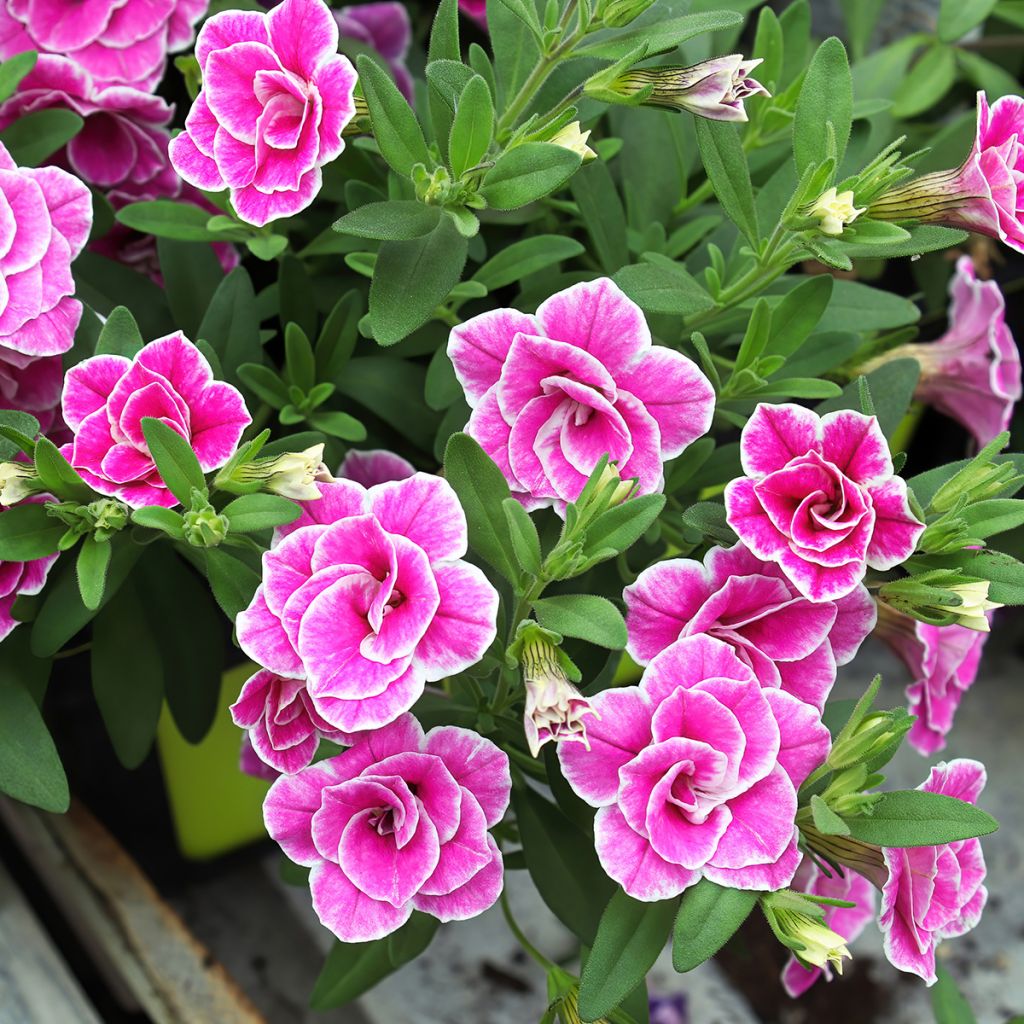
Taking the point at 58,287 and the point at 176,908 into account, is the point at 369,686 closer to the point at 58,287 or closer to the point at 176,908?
the point at 58,287

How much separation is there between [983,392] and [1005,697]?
0.80 metres

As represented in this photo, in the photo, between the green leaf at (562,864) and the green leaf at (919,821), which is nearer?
the green leaf at (919,821)

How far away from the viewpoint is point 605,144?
85cm

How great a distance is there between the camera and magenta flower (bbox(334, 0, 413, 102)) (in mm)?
945

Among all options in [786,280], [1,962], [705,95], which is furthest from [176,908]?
[705,95]

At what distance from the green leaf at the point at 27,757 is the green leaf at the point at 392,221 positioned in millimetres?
357

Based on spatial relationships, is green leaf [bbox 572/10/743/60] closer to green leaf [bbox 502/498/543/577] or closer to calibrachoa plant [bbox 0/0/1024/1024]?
calibrachoa plant [bbox 0/0/1024/1024]

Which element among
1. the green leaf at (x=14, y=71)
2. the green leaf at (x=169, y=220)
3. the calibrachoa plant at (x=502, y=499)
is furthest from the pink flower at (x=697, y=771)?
the green leaf at (x=14, y=71)

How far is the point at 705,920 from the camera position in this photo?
23.4 inches

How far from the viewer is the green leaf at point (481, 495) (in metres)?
0.63

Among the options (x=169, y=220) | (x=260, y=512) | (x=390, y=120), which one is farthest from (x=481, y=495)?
(x=169, y=220)

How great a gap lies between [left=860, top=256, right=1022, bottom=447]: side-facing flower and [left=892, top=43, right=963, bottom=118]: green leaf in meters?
0.24

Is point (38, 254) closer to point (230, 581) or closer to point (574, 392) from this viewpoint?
point (230, 581)

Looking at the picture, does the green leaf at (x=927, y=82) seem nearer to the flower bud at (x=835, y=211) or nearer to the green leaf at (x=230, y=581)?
the flower bud at (x=835, y=211)
